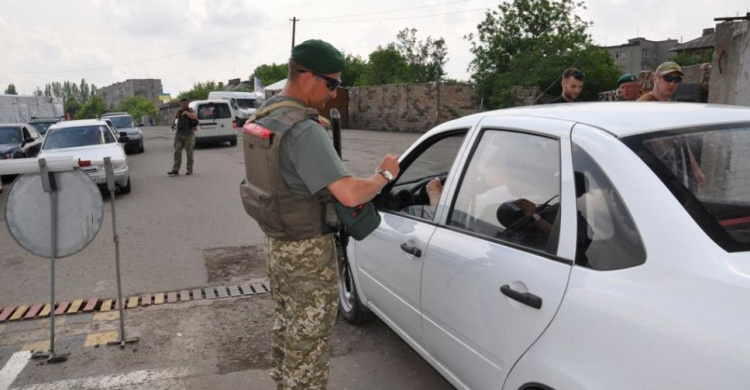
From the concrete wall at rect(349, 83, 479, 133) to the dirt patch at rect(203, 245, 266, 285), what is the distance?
65.0ft

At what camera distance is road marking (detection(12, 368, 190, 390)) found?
11.2 ft

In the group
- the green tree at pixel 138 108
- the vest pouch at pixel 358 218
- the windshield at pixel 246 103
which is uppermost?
the green tree at pixel 138 108

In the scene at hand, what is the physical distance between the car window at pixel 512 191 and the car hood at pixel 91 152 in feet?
31.2

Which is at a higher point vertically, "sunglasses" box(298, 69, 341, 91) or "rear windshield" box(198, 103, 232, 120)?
"rear windshield" box(198, 103, 232, 120)

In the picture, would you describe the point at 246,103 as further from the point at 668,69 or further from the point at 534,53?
the point at 668,69

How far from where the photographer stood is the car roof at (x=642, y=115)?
6.84 ft

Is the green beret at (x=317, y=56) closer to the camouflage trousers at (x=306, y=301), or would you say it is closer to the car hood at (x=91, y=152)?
the camouflage trousers at (x=306, y=301)

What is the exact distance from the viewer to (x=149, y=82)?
146 m

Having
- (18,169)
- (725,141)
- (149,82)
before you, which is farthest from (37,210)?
(149,82)

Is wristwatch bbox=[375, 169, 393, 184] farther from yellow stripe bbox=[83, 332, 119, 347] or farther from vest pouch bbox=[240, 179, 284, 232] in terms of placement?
yellow stripe bbox=[83, 332, 119, 347]

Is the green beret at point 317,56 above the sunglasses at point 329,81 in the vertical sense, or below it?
above

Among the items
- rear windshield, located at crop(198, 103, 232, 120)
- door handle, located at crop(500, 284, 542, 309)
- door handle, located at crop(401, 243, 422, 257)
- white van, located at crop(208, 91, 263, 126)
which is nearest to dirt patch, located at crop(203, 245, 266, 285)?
door handle, located at crop(401, 243, 422, 257)

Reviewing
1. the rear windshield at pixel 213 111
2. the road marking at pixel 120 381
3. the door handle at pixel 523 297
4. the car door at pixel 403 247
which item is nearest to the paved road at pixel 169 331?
the road marking at pixel 120 381

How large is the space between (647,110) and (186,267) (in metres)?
5.05
